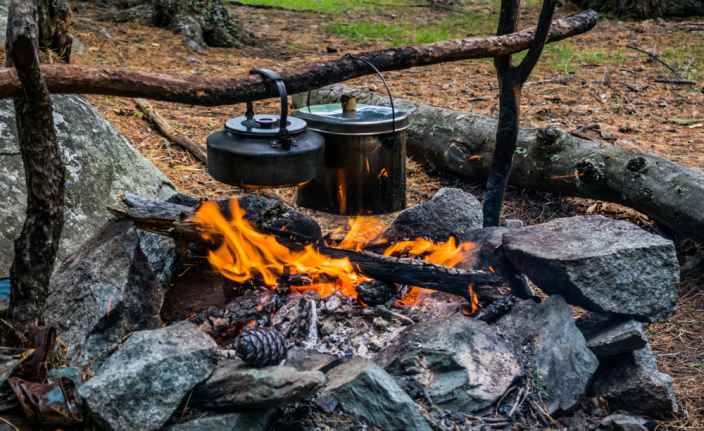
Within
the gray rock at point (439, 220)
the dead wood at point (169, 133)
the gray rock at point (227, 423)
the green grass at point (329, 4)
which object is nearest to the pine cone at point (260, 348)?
the gray rock at point (227, 423)

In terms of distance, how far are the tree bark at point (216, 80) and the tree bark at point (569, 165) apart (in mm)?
1755

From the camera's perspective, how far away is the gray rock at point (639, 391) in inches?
134

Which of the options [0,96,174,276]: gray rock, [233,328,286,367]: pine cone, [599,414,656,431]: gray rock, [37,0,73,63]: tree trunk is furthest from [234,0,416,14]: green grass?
[599,414,656,431]: gray rock

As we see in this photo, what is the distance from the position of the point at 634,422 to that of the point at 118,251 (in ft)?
8.09

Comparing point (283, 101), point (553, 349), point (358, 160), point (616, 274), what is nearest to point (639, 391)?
point (553, 349)

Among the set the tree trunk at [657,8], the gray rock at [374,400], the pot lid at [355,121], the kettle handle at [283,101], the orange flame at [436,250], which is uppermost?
the kettle handle at [283,101]

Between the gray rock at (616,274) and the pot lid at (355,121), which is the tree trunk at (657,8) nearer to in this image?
the pot lid at (355,121)

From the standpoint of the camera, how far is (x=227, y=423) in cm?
293

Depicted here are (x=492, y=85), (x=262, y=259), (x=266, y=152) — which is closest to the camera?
(x=266, y=152)

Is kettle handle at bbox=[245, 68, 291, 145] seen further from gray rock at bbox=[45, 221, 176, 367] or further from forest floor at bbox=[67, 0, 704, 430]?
gray rock at bbox=[45, 221, 176, 367]

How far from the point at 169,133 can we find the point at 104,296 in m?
3.86

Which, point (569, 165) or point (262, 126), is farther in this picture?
point (569, 165)

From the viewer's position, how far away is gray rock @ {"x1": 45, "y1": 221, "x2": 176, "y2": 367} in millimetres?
3404

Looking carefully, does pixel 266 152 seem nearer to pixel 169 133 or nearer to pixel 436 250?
pixel 436 250
